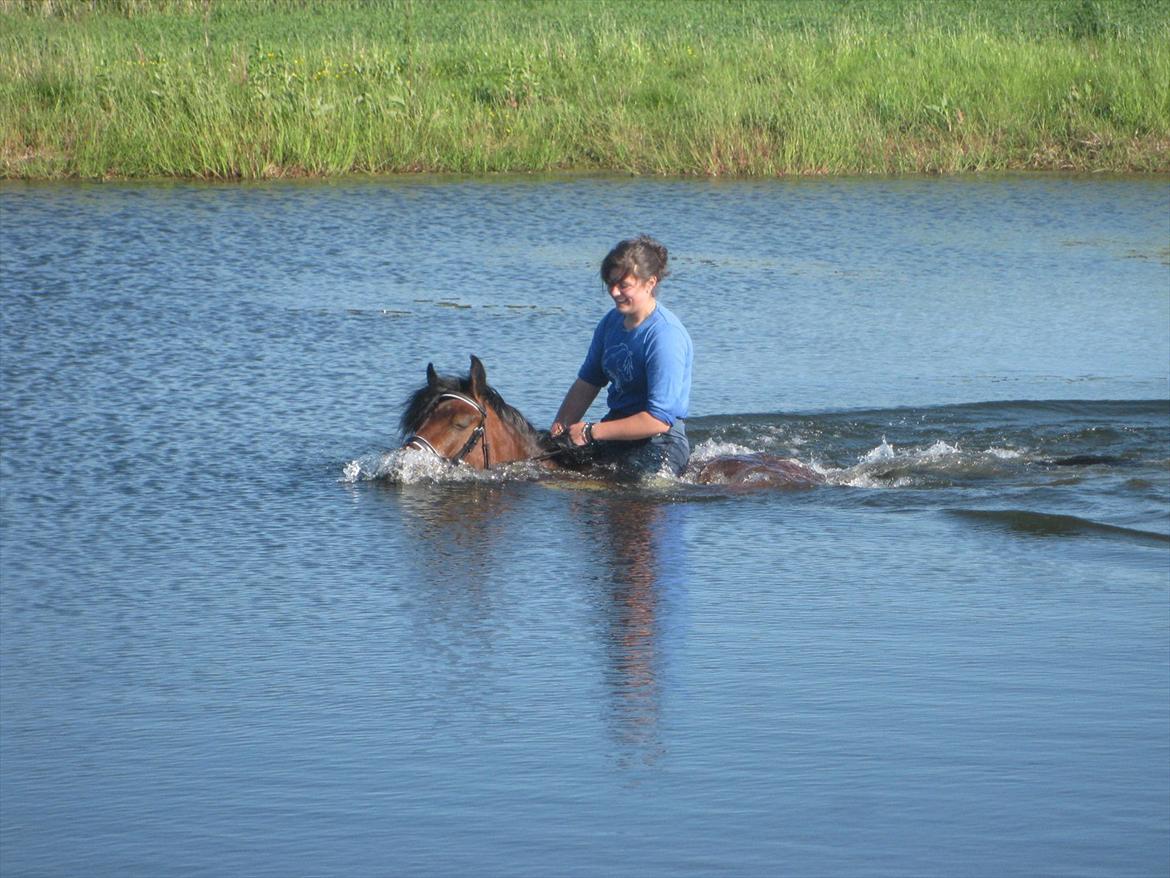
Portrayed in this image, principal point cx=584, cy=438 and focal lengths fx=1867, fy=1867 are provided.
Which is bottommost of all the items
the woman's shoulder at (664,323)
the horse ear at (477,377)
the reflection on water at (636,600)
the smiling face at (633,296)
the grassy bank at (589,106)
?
the reflection on water at (636,600)

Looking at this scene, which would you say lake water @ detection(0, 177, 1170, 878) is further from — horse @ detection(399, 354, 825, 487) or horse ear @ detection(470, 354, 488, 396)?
horse ear @ detection(470, 354, 488, 396)

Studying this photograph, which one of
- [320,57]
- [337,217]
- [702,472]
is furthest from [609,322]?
[320,57]

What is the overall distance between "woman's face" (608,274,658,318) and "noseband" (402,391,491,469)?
0.77 metres

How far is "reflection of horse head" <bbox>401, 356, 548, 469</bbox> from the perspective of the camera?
27.1ft

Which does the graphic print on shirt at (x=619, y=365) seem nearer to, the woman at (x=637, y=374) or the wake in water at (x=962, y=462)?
the woman at (x=637, y=374)

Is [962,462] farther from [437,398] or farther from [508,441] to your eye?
[437,398]

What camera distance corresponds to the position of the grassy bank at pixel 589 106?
20.0 meters

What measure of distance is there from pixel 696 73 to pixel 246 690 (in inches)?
682

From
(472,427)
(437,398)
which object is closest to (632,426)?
(472,427)

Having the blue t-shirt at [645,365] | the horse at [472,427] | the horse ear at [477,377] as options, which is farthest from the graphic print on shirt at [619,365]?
the horse ear at [477,377]

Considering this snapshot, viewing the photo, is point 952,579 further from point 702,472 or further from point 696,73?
point 696,73

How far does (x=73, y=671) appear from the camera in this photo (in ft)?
19.7

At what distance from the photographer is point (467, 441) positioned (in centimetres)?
835

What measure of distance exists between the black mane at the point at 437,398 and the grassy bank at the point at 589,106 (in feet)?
39.0
